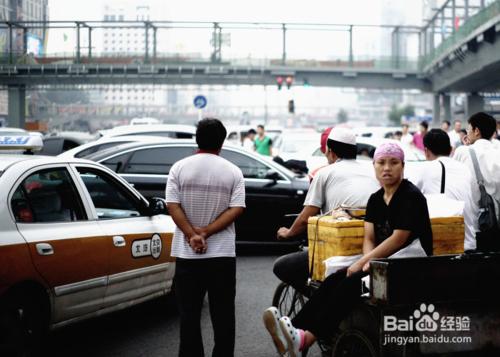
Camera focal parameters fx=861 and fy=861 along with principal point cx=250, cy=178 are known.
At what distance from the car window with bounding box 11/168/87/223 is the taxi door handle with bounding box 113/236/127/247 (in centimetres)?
32

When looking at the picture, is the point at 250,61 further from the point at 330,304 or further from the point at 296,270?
the point at 330,304

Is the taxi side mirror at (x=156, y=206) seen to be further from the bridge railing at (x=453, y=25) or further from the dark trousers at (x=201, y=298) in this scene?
the bridge railing at (x=453, y=25)

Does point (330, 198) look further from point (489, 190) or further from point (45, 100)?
point (45, 100)

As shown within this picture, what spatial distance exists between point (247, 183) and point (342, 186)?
6356mm

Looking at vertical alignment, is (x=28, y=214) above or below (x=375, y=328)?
above

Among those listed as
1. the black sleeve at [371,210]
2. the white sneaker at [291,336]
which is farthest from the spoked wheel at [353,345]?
the black sleeve at [371,210]

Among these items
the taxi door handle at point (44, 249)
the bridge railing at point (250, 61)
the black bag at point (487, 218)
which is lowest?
the taxi door handle at point (44, 249)

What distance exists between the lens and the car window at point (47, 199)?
6.04 meters

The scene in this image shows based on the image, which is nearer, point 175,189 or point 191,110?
point 175,189

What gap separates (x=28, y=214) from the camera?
20.0 feet

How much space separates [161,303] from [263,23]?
1932 inches

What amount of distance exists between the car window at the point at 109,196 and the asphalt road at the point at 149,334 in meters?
1.02

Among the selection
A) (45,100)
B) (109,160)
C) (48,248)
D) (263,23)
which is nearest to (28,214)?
(48,248)

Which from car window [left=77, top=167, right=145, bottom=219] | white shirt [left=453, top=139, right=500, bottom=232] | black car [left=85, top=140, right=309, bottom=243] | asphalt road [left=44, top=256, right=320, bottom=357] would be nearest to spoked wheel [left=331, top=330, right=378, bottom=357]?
asphalt road [left=44, top=256, right=320, bottom=357]
